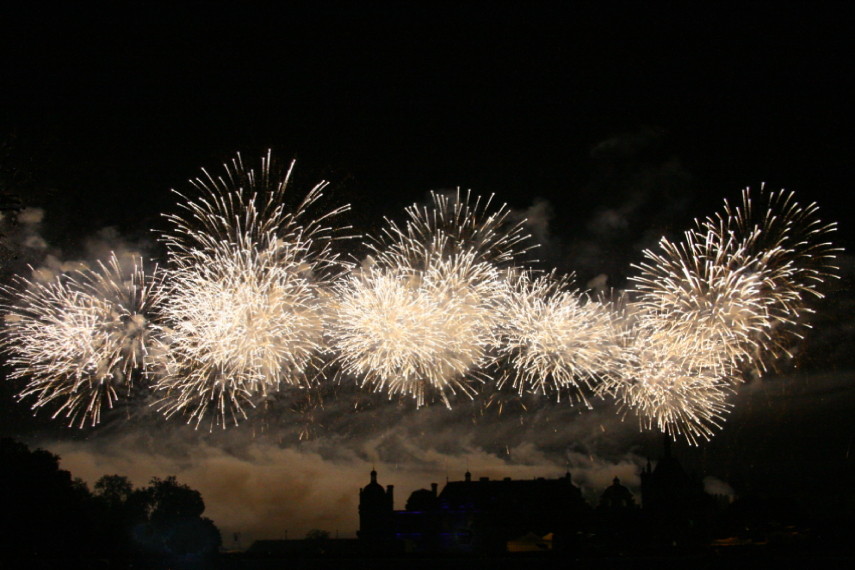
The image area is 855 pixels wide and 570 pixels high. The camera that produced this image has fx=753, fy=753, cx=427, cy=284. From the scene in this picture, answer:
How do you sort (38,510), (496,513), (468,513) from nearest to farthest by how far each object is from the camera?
(38,510)
(496,513)
(468,513)

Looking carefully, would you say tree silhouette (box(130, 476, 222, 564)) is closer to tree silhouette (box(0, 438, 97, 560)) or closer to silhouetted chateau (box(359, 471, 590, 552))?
silhouetted chateau (box(359, 471, 590, 552))

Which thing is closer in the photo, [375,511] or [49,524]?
[49,524]

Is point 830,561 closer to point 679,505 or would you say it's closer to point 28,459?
point 28,459

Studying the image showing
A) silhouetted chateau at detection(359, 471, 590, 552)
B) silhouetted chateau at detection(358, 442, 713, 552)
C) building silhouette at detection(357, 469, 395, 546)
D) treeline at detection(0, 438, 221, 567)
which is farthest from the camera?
building silhouette at detection(357, 469, 395, 546)

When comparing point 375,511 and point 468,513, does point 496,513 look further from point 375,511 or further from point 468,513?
point 375,511


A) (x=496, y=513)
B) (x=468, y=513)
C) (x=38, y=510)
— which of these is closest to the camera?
(x=38, y=510)

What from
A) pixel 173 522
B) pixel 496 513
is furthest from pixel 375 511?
pixel 173 522

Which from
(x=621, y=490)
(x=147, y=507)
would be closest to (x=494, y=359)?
(x=621, y=490)

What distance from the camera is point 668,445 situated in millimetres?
83312

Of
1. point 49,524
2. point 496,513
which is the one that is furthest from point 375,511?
point 49,524

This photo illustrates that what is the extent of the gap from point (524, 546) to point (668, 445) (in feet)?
99.8

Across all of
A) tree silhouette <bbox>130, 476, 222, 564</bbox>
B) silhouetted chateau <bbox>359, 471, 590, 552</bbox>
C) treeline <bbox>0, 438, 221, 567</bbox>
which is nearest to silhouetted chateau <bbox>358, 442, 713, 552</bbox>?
silhouetted chateau <bbox>359, 471, 590, 552</bbox>

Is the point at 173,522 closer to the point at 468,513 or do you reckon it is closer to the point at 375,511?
the point at 375,511

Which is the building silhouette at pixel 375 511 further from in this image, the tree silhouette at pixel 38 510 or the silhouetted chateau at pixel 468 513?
the tree silhouette at pixel 38 510
